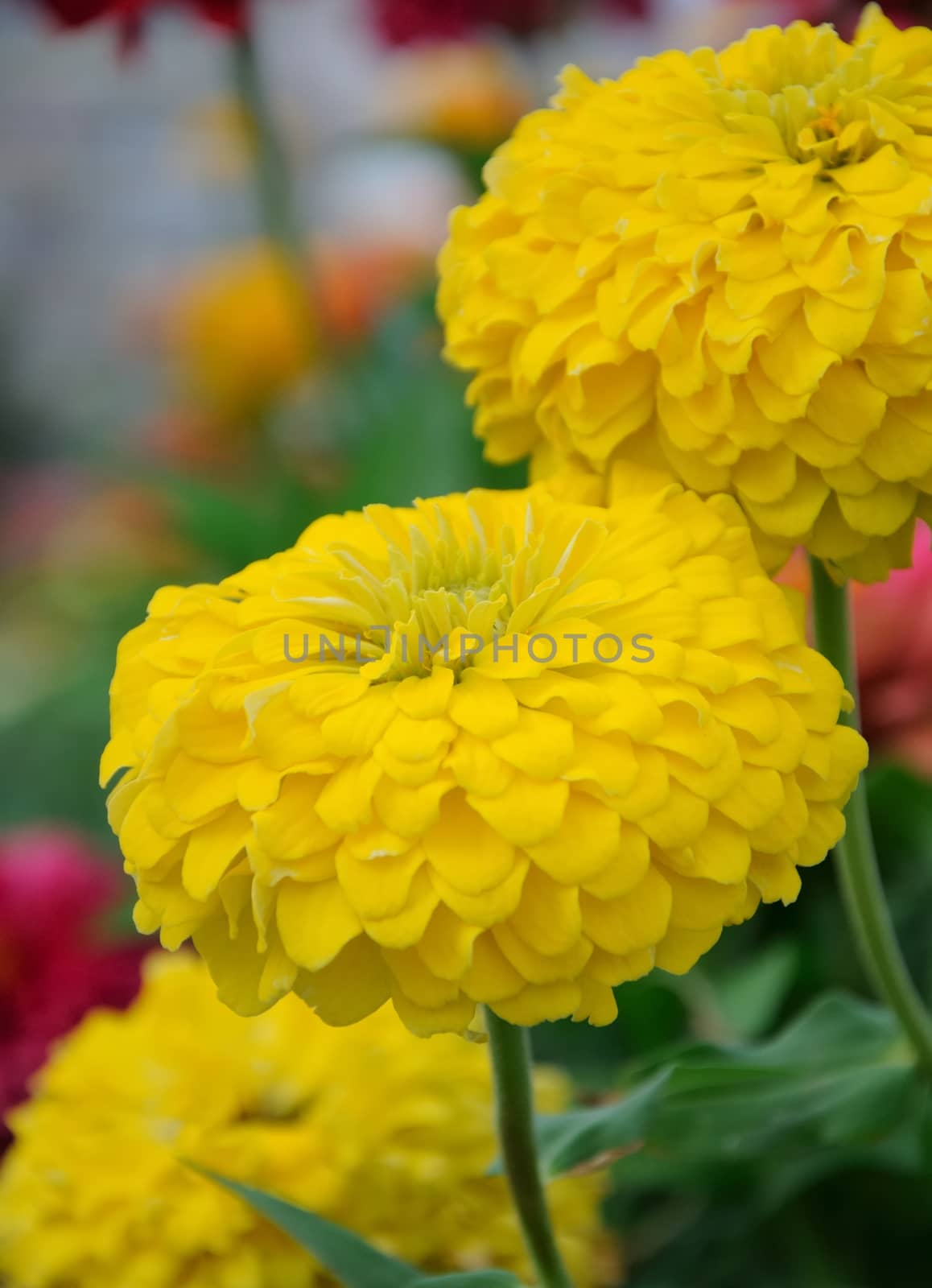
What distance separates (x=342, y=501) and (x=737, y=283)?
0.51 metres

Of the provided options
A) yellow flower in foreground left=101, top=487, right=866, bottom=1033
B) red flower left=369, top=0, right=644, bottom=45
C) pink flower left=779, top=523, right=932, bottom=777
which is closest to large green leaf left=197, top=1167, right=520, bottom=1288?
yellow flower in foreground left=101, top=487, right=866, bottom=1033

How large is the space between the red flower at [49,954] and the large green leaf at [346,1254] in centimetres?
21

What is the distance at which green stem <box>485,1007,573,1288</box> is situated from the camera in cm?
38

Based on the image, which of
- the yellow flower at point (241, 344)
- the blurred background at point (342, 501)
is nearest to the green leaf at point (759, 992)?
the blurred background at point (342, 501)

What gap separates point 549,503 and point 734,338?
69 millimetres

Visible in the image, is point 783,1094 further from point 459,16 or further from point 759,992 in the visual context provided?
point 459,16

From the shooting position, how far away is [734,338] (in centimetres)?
35

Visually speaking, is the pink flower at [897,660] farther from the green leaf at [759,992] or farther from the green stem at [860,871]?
the green stem at [860,871]

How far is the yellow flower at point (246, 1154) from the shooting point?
18.2 inches

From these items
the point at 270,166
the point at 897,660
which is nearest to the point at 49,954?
the point at 897,660

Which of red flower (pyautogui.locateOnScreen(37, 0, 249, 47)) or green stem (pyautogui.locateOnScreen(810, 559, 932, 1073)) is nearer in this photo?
green stem (pyautogui.locateOnScreen(810, 559, 932, 1073))

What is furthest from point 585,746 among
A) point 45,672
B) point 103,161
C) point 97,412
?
point 103,161

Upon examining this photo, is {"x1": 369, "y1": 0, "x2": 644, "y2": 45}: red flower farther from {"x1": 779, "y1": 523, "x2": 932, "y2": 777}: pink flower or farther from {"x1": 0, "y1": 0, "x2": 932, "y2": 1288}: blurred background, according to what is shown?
{"x1": 779, "y1": 523, "x2": 932, "y2": 777}: pink flower

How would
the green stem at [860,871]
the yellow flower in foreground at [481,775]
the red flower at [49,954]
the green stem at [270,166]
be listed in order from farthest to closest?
1. the green stem at [270,166]
2. the red flower at [49,954]
3. the green stem at [860,871]
4. the yellow flower in foreground at [481,775]
